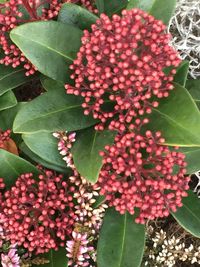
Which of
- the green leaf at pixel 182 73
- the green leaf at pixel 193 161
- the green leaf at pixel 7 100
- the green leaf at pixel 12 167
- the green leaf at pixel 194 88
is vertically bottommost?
the green leaf at pixel 12 167

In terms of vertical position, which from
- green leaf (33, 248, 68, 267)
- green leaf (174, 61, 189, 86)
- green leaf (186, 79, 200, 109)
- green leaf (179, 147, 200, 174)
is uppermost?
green leaf (174, 61, 189, 86)

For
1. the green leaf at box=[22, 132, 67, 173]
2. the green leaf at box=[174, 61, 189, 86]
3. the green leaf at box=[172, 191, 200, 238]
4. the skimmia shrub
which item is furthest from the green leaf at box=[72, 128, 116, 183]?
the green leaf at box=[172, 191, 200, 238]

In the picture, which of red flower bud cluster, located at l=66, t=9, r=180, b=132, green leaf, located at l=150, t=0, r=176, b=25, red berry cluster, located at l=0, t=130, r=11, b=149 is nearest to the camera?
red flower bud cluster, located at l=66, t=9, r=180, b=132

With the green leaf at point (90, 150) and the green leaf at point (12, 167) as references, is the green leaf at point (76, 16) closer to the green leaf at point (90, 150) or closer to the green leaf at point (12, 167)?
the green leaf at point (90, 150)

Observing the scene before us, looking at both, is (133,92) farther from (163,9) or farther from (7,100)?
(7,100)

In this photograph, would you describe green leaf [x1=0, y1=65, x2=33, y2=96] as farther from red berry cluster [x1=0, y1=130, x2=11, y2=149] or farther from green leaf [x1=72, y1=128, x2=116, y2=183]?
green leaf [x1=72, y1=128, x2=116, y2=183]

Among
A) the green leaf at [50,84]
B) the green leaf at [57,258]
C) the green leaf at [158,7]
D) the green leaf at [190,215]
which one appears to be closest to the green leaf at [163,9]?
the green leaf at [158,7]

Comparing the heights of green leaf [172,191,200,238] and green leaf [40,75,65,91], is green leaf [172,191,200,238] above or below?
below

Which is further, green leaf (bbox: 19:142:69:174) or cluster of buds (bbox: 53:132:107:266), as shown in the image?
green leaf (bbox: 19:142:69:174)
